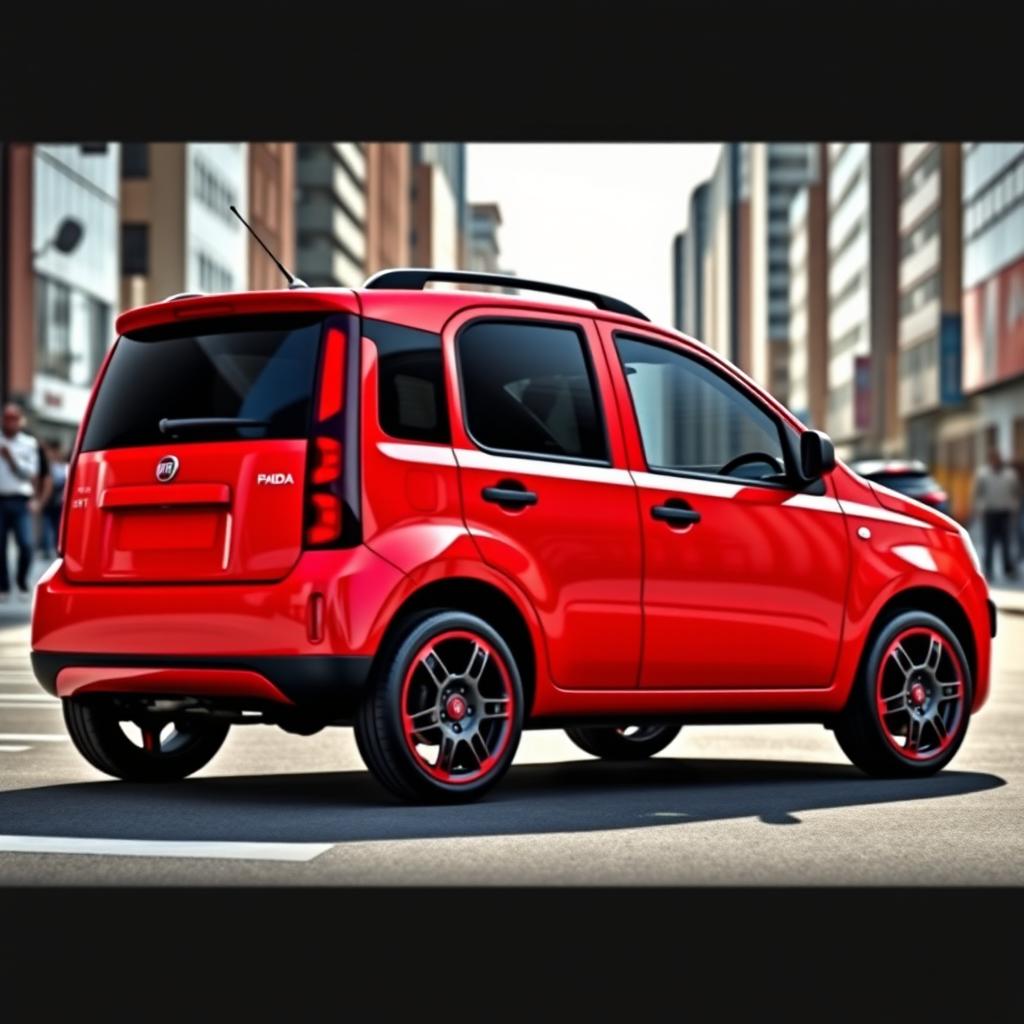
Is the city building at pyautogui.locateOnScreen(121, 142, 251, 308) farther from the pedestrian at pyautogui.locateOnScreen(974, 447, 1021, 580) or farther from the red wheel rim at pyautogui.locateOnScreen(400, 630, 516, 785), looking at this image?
the red wheel rim at pyautogui.locateOnScreen(400, 630, 516, 785)

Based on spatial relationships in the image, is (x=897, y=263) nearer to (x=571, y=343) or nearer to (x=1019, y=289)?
(x=1019, y=289)

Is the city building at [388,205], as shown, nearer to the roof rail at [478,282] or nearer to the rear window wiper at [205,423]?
the roof rail at [478,282]

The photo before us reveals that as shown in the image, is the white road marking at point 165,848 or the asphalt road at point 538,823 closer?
the asphalt road at point 538,823

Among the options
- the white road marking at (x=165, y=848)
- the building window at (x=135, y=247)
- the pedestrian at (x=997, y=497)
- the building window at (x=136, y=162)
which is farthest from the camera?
the building window at (x=135, y=247)

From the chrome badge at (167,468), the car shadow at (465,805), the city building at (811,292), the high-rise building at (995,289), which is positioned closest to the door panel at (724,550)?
the car shadow at (465,805)

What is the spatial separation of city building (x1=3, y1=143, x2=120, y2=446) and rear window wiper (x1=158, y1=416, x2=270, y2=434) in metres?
45.1

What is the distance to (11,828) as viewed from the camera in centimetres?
782

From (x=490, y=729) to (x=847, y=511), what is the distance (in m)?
2.04

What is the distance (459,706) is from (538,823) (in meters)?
0.52

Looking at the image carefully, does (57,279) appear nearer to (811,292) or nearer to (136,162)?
(136,162)

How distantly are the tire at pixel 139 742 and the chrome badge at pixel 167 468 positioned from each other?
3.11ft

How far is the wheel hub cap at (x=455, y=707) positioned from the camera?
8.18 metres

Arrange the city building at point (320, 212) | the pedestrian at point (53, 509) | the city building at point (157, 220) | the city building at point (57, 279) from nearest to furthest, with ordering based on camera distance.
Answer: the pedestrian at point (53, 509)
the city building at point (57, 279)
the city building at point (157, 220)
the city building at point (320, 212)
